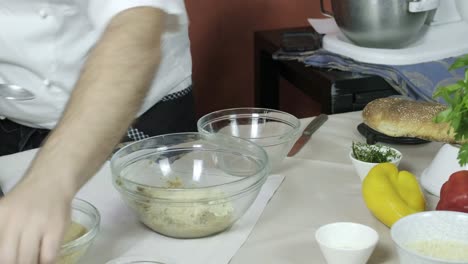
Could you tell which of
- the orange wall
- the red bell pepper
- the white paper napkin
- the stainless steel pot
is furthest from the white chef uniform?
the orange wall

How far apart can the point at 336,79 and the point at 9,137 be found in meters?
0.76

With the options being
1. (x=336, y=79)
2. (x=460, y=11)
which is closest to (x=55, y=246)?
(x=336, y=79)

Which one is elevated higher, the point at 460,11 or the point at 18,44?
the point at 18,44

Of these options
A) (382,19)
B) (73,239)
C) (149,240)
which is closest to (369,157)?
(149,240)

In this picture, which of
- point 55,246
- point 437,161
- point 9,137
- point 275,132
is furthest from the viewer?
point 9,137

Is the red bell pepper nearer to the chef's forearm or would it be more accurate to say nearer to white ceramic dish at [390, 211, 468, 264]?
white ceramic dish at [390, 211, 468, 264]

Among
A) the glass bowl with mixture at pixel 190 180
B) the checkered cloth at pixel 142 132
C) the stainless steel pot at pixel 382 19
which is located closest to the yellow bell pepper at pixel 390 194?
the glass bowl with mixture at pixel 190 180

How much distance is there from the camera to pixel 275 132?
49.1 inches

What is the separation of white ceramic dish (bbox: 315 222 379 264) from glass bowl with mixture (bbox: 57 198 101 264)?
28 cm

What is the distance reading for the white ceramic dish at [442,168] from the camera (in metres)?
1.05

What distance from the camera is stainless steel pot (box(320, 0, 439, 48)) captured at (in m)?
1.80

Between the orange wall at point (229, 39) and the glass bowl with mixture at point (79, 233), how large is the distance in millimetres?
1328

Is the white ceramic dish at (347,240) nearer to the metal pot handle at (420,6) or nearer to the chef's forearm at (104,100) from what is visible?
the chef's forearm at (104,100)

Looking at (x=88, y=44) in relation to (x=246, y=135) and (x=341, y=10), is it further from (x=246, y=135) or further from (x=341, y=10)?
(x=341, y=10)
